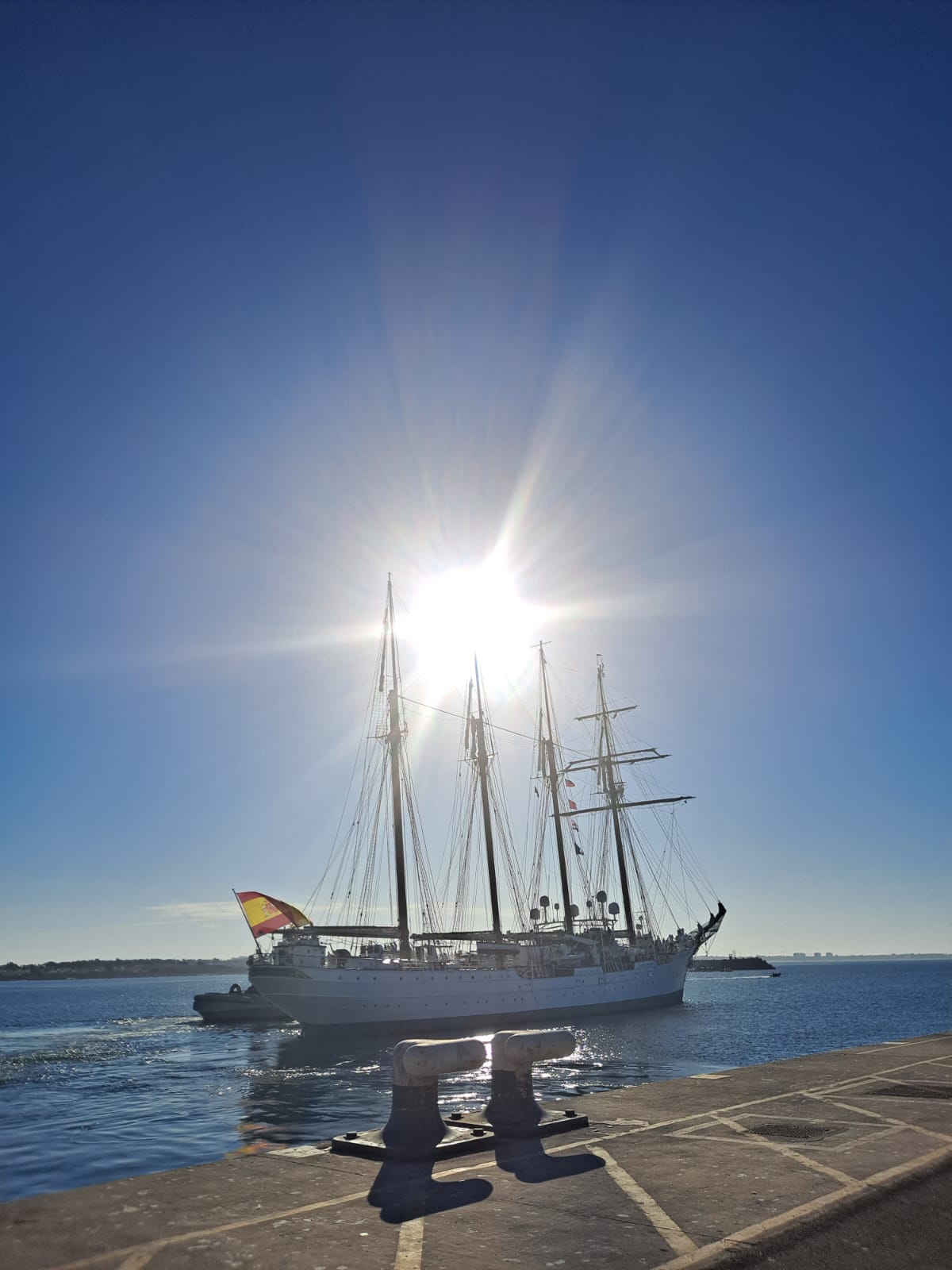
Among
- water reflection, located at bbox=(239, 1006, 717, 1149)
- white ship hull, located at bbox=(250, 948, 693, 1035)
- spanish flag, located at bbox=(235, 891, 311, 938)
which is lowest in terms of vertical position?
water reflection, located at bbox=(239, 1006, 717, 1149)

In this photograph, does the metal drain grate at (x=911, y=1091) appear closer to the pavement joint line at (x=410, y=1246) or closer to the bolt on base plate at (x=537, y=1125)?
the bolt on base plate at (x=537, y=1125)

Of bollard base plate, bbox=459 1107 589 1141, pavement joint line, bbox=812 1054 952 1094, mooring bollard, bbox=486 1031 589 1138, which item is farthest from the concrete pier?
pavement joint line, bbox=812 1054 952 1094

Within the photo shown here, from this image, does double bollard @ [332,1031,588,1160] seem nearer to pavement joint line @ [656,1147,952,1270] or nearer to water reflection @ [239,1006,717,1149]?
pavement joint line @ [656,1147,952,1270]

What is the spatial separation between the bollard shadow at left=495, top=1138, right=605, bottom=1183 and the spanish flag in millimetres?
45218

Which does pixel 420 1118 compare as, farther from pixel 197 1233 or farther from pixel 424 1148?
pixel 197 1233

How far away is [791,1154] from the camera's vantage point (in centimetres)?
826

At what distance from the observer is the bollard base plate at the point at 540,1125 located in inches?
376

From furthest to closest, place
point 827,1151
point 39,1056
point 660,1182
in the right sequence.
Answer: point 39,1056
point 827,1151
point 660,1182

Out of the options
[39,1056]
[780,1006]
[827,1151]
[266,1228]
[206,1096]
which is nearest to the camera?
[266,1228]

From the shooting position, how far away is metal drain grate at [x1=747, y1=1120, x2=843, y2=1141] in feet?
29.8

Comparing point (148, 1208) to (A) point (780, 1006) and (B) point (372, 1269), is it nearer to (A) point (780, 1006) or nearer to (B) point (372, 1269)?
(B) point (372, 1269)

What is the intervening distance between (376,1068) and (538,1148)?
28.6 meters

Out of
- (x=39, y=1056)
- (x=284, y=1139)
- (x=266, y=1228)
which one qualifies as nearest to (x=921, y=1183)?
(x=266, y=1228)

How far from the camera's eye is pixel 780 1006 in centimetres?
8981
